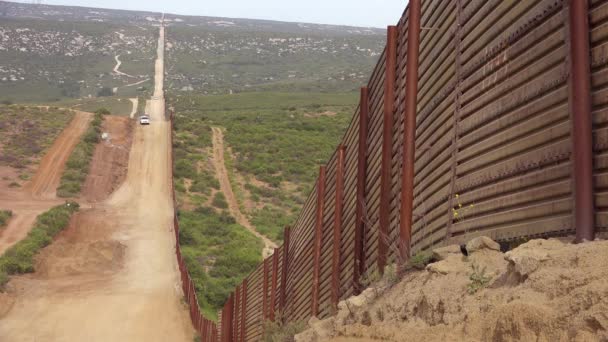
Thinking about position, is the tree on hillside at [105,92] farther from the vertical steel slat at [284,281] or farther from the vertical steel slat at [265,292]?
the vertical steel slat at [284,281]

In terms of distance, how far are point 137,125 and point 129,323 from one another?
119 feet

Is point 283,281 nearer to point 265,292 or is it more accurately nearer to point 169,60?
point 265,292

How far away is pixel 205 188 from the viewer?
42062mm

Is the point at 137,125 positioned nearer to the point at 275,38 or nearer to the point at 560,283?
the point at 560,283

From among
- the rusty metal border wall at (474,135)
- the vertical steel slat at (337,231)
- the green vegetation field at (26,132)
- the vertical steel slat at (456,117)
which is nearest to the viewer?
the rusty metal border wall at (474,135)

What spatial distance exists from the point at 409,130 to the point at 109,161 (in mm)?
43466

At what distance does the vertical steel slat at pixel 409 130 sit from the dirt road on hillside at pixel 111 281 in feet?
53.6

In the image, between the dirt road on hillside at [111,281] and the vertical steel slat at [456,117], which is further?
the dirt road on hillside at [111,281]

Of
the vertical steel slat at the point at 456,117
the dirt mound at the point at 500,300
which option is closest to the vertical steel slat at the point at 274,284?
the vertical steel slat at the point at 456,117

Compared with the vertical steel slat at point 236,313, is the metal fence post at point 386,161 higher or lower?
higher

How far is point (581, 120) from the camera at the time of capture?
3.65 m

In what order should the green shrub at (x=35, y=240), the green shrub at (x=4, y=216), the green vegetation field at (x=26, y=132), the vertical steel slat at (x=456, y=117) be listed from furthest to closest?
1. the green vegetation field at (x=26, y=132)
2. the green shrub at (x=4, y=216)
3. the green shrub at (x=35, y=240)
4. the vertical steel slat at (x=456, y=117)

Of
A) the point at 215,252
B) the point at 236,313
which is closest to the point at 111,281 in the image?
the point at 215,252

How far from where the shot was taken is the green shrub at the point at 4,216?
1297 inches
